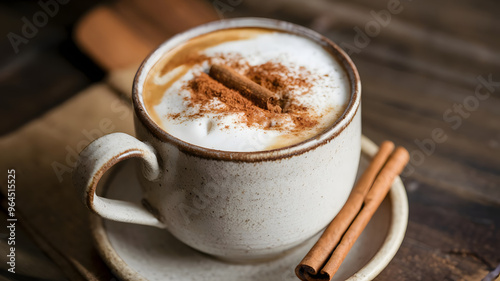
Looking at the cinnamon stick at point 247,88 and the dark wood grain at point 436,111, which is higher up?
the cinnamon stick at point 247,88

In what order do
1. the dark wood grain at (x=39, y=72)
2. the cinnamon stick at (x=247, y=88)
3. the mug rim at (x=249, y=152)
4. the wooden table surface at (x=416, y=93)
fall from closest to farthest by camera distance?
the mug rim at (x=249, y=152) < the cinnamon stick at (x=247, y=88) < the wooden table surface at (x=416, y=93) < the dark wood grain at (x=39, y=72)

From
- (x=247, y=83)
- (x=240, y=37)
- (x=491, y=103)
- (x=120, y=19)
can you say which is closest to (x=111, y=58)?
(x=120, y=19)

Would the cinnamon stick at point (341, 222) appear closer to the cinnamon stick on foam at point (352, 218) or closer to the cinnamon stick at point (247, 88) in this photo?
the cinnamon stick on foam at point (352, 218)

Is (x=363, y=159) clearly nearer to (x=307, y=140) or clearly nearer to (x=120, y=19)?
(x=307, y=140)

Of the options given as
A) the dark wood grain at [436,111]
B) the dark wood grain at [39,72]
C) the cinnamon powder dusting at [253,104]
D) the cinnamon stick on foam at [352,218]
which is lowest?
the dark wood grain at [436,111]

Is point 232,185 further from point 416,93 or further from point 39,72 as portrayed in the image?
point 39,72

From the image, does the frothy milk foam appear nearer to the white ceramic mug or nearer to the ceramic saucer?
the white ceramic mug

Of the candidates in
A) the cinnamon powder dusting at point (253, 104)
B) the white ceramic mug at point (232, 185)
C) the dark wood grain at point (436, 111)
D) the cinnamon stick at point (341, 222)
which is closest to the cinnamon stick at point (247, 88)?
the cinnamon powder dusting at point (253, 104)

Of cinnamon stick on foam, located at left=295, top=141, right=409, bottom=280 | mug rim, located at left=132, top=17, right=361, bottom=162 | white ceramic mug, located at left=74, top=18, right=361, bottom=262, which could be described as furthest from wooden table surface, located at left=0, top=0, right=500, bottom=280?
mug rim, located at left=132, top=17, right=361, bottom=162

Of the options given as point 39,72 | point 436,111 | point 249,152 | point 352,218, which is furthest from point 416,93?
point 39,72
